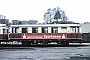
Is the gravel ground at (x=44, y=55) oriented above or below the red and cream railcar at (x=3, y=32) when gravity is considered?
below

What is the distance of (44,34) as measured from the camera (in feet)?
103

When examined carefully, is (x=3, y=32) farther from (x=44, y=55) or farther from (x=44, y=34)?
(x=44, y=55)

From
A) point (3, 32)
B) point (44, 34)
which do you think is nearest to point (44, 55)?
point (44, 34)

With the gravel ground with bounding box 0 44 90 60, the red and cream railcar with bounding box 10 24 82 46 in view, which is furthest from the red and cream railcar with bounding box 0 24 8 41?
the gravel ground with bounding box 0 44 90 60

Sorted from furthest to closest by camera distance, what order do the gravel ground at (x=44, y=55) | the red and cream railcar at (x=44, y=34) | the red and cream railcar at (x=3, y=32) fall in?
1. the red and cream railcar at (x=3, y=32)
2. the red and cream railcar at (x=44, y=34)
3. the gravel ground at (x=44, y=55)

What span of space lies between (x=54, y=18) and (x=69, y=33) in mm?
46701

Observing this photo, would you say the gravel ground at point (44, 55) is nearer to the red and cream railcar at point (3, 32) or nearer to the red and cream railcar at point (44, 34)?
the red and cream railcar at point (44, 34)

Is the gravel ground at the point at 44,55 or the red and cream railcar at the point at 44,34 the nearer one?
the gravel ground at the point at 44,55

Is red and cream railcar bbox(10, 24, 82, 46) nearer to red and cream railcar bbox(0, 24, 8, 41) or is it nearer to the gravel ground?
red and cream railcar bbox(0, 24, 8, 41)

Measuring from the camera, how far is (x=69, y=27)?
Result: 104 ft

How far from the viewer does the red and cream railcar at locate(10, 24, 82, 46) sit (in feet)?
103

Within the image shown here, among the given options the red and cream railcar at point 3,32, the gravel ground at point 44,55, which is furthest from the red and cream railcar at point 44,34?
the gravel ground at point 44,55

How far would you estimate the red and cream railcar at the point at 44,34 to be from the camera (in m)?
31.3

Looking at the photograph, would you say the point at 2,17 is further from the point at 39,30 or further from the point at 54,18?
the point at 39,30
